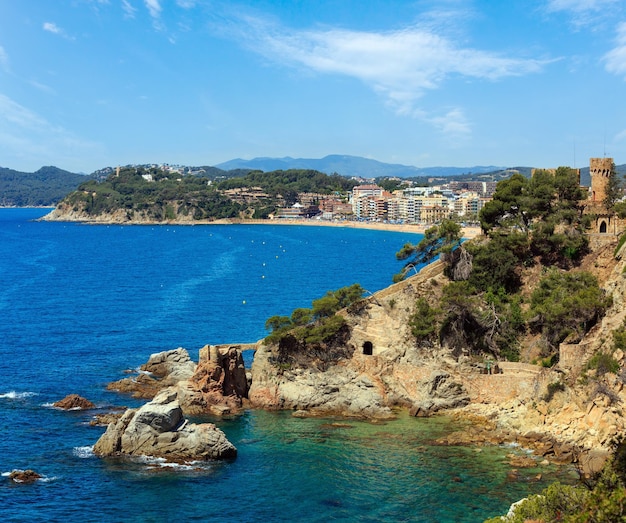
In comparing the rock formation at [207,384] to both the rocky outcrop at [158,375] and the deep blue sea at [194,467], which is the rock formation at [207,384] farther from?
the deep blue sea at [194,467]

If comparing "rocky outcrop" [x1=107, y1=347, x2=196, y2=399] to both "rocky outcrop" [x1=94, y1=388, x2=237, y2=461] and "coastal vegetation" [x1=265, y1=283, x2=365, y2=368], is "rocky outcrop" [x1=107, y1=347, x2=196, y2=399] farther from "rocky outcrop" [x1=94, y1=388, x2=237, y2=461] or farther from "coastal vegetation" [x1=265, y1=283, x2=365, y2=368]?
"rocky outcrop" [x1=94, y1=388, x2=237, y2=461]

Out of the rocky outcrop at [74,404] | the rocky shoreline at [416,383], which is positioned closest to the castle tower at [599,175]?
the rocky shoreline at [416,383]

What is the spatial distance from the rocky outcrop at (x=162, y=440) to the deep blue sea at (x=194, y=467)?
2.65 ft

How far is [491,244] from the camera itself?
46.0m

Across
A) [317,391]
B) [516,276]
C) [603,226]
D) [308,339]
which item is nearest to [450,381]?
[317,391]

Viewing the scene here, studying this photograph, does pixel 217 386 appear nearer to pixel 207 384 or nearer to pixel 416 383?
pixel 207 384

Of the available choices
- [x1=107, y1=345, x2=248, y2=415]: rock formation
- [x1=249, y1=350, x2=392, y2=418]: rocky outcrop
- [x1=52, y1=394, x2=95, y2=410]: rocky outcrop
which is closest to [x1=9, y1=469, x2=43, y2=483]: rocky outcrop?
[x1=52, y1=394, x2=95, y2=410]: rocky outcrop

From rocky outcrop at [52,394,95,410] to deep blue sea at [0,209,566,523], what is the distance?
0.60 m

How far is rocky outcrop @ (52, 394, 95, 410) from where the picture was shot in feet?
130

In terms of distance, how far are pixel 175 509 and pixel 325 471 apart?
6.78 meters

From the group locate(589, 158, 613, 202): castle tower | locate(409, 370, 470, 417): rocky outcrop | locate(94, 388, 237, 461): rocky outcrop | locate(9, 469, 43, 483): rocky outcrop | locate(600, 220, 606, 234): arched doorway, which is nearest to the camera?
locate(9, 469, 43, 483): rocky outcrop

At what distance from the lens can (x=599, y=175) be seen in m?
51.4

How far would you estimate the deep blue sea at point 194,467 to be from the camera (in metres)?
27.8

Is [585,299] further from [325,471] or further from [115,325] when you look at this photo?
[115,325]
